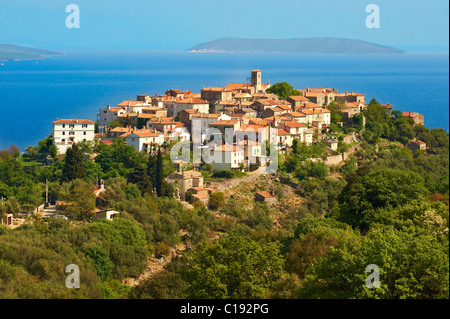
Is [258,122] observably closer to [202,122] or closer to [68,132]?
[202,122]

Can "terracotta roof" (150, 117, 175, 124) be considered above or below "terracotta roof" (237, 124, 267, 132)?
above

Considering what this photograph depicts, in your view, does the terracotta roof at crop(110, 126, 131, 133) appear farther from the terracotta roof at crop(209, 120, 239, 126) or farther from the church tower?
the church tower

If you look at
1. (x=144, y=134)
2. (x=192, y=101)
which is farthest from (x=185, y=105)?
(x=144, y=134)

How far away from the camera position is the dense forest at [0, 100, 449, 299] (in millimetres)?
12844

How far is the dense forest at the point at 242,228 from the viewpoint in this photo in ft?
42.1

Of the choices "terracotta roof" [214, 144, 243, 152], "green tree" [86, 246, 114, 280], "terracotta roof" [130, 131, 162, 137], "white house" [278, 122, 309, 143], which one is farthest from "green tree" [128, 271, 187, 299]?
"white house" [278, 122, 309, 143]

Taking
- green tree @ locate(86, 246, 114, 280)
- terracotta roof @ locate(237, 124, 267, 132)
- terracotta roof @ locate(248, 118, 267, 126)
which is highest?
terracotta roof @ locate(248, 118, 267, 126)

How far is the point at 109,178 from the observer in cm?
2919

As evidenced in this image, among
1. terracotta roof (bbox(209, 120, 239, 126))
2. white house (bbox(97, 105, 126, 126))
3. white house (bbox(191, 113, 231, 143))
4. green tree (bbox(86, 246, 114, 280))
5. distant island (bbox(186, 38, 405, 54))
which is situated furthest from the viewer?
distant island (bbox(186, 38, 405, 54))

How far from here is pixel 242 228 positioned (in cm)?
2712
